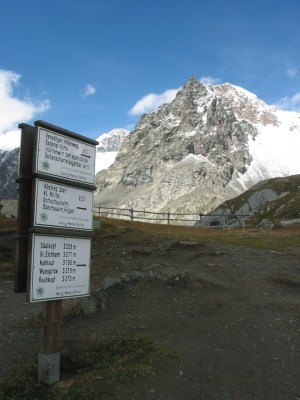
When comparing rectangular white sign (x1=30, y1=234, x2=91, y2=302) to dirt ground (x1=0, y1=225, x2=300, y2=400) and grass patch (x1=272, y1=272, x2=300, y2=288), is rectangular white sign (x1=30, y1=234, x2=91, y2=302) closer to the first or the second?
dirt ground (x1=0, y1=225, x2=300, y2=400)

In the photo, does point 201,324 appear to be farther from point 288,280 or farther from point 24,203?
point 24,203

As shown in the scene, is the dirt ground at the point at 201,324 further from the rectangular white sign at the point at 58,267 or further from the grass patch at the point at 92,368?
the rectangular white sign at the point at 58,267

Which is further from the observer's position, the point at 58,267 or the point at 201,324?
the point at 201,324

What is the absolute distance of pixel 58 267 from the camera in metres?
8.41

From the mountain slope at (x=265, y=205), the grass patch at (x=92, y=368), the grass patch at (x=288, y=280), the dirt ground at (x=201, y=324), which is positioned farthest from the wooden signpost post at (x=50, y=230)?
the mountain slope at (x=265, y=205)

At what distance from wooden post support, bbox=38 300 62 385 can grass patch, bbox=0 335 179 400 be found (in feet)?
0.60

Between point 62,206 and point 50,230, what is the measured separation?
2.01ft

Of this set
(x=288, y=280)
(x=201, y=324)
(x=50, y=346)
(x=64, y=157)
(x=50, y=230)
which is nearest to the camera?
(x=50, y=230)

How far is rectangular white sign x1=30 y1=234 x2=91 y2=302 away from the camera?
316 inches

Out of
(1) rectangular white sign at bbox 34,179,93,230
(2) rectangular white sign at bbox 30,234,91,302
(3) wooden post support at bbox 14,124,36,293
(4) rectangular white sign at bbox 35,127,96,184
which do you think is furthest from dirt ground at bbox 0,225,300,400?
(4) rectangular white sign at bbox 35,127,96,184

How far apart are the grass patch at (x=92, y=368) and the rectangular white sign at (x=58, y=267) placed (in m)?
1.46

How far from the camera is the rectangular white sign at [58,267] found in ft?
26.3

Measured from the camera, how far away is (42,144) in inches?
328

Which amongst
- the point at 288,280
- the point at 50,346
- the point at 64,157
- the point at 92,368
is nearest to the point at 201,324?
the point at 92,368
